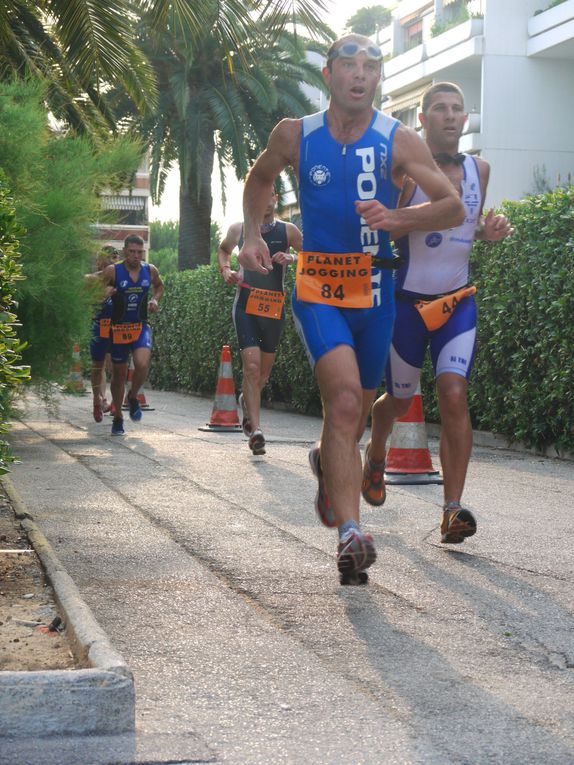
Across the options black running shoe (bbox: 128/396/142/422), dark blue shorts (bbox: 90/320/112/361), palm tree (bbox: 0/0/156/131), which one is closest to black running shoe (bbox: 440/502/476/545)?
palm tree (bbox: 0/0/156/131)

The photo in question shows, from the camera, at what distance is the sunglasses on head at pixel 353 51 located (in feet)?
17.7

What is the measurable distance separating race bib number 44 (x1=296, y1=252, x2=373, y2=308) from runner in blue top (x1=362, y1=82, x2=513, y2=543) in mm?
810

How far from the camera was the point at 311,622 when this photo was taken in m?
4.59

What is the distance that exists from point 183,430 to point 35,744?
10.9 metres

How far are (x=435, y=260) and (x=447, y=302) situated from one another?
215 mm

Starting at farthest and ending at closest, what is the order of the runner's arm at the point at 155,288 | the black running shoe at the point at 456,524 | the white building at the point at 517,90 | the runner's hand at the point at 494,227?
the white building at the point at 517,90, the runner's arm at the point at 155,288, the runner's hand at the point at 494,227, the black running shoe at the point at 456,524

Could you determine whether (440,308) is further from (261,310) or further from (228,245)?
(228,245)

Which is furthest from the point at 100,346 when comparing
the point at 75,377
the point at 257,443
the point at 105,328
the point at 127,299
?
the point at 257,443

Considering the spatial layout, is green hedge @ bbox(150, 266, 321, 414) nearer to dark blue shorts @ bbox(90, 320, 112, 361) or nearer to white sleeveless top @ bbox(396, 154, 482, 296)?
dark blue shorts @ bbox(90, 320, 112, 361)

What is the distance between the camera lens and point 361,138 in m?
5.35

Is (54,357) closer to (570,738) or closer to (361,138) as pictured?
(361,138)

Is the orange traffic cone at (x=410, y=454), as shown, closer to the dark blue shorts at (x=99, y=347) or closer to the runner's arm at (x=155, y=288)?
the runner's arm at (x=155, y=288)

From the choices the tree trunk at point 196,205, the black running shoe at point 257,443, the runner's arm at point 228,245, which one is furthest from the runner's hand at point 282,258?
the tree trunk at point 196,205

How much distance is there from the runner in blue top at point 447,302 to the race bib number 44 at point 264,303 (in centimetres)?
449
